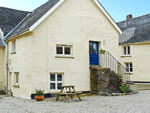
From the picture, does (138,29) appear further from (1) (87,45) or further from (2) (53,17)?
(2) (53,17)

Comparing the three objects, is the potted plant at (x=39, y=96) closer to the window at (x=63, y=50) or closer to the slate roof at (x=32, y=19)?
the window at (x=63, y=50)

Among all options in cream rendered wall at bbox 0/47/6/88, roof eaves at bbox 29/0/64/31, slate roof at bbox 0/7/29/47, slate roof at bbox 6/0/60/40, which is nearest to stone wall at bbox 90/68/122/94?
roof eaves at bbox 29/0/64/31

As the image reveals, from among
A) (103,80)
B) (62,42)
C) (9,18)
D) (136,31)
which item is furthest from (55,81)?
(136,31)

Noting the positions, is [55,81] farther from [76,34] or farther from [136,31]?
[136,31]

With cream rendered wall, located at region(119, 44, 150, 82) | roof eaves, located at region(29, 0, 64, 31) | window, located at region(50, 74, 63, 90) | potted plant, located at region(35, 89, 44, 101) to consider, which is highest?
roof eaves, located at region(29, 0, 64, 31)

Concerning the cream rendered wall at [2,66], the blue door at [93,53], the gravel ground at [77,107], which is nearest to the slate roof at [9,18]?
the cream rendered wall at [2,66]

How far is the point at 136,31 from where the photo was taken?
24.2m

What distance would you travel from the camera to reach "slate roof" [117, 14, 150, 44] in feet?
73.3

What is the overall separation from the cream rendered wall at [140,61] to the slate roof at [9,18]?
37.9 feet

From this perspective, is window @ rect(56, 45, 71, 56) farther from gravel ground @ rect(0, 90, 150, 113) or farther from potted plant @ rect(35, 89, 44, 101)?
gravel ground @ rect(0, 90, 150, 113)

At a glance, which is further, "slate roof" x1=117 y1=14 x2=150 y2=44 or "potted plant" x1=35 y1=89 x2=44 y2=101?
"slate roof" x1=117 y1=14 x2=150 y2=44

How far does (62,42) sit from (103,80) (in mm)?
3793

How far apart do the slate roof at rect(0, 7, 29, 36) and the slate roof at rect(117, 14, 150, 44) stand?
1109 centimetres

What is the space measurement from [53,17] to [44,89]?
4.80 meters
